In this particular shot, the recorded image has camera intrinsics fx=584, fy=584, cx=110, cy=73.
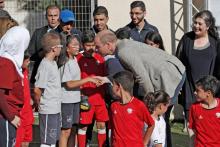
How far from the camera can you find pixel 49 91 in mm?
6195

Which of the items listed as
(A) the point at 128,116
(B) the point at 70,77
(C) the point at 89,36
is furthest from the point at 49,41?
(A) the point at 128,116

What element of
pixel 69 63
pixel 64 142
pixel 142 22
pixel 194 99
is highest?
pixel 142 22

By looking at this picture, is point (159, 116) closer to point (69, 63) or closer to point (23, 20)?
point (69, 63)

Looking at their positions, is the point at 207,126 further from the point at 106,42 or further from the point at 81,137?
the point at 81,137

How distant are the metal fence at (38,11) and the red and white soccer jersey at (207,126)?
5217 mm

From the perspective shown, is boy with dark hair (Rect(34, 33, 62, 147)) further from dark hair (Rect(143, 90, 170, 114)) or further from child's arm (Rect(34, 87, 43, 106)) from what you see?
dark hair (Rect(143, 90, 170, 114))

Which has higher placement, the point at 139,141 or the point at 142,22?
the point at 142,22

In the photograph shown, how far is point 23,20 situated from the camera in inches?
440

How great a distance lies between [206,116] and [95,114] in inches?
70.9

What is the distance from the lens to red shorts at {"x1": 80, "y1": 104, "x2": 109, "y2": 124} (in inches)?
275

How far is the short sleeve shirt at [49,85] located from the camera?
609cm

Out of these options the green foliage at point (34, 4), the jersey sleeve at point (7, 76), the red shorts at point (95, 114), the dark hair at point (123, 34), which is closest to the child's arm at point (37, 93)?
the red shorts at point (95, 114)

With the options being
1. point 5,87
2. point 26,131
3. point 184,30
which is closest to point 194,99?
point 26,131

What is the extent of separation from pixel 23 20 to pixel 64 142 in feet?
16.1
